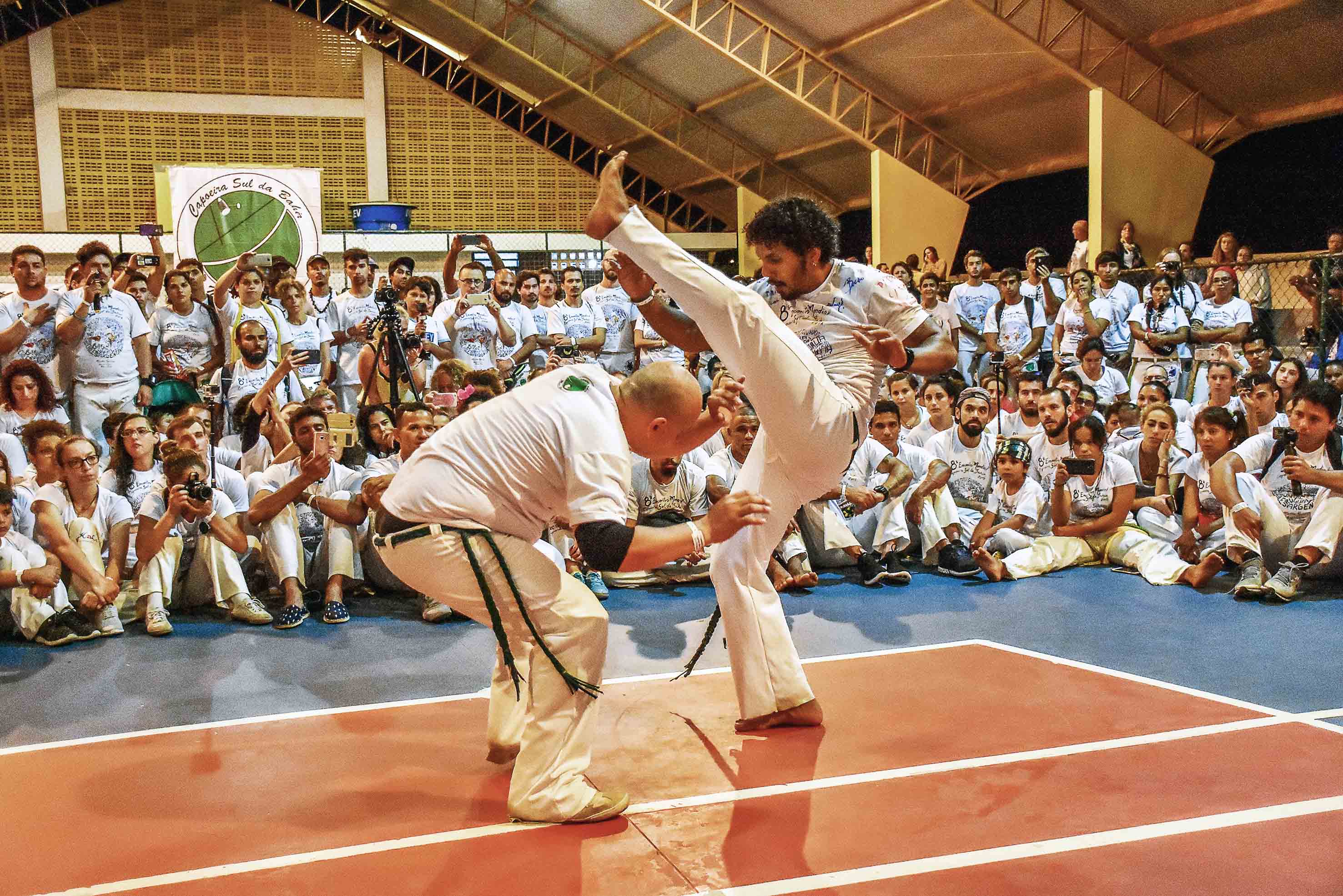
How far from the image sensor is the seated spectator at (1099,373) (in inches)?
338

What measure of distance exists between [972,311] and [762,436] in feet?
23.9

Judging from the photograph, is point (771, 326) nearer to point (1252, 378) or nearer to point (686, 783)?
point (686, 783)

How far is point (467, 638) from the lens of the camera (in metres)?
5.41

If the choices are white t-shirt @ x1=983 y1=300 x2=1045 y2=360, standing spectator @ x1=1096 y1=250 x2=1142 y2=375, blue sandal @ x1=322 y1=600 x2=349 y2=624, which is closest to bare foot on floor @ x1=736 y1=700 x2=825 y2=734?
blue sandal @ x1=322 y1=600 x2=349 y2=624

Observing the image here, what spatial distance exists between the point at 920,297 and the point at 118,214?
14055 mm

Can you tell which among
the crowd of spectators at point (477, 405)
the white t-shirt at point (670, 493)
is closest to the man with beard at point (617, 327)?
the crowd of spectators at point (477, 405)

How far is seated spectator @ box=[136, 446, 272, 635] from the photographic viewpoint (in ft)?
18.5

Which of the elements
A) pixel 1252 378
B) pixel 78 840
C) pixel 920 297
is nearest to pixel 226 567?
pixel 78 840

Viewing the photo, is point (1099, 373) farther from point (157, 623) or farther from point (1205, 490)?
point (157, 623)

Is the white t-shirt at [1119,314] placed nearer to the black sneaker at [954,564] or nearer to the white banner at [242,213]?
the black sneaker at [954,564]

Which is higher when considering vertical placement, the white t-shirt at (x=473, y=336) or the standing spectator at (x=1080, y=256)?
the standing spectator at (x=1080, y=256)

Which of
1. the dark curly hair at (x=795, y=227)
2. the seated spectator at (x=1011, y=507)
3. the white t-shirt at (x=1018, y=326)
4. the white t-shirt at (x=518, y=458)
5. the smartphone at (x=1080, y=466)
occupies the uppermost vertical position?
the dark curly hair at (x=795, y=227)

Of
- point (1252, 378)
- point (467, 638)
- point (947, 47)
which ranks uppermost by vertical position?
point (947, 47)

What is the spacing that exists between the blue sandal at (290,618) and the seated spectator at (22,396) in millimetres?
1824
